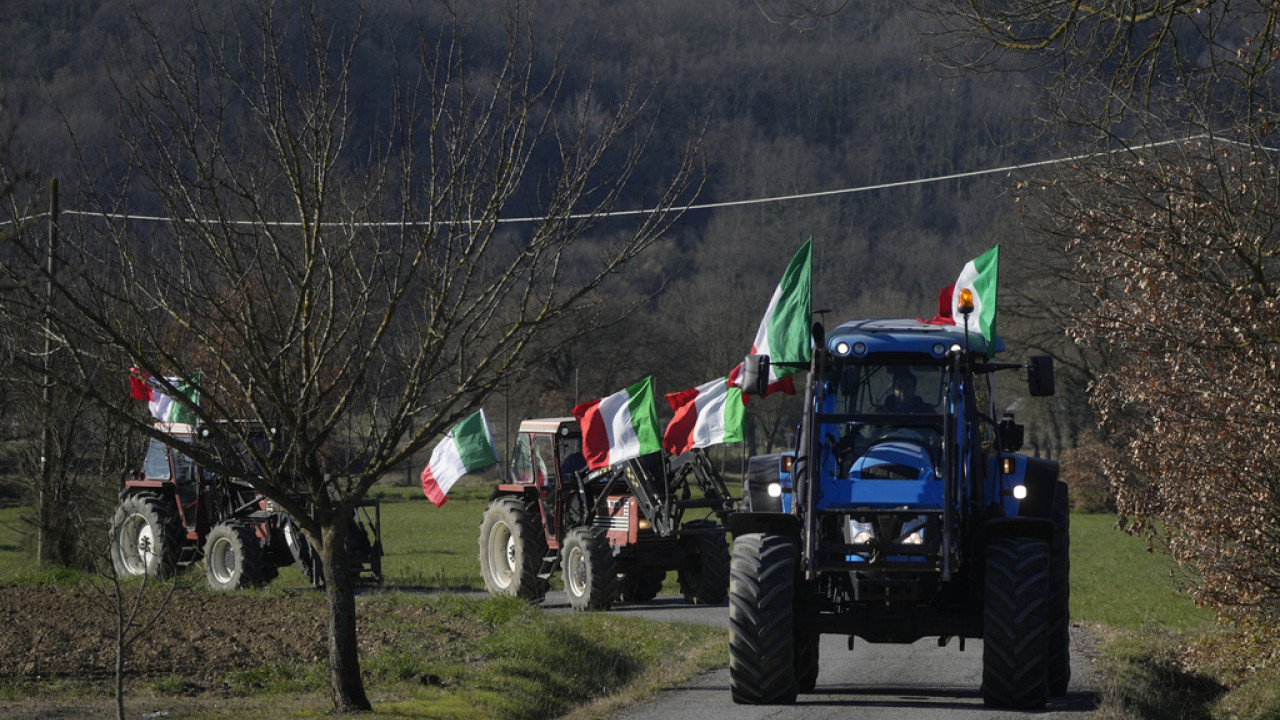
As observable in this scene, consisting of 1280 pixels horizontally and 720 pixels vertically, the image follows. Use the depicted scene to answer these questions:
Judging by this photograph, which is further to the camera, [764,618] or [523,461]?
[523,461]

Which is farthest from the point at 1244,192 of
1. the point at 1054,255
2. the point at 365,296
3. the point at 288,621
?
the point at 1054,255

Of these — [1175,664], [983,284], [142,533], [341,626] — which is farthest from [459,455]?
[1175,664]

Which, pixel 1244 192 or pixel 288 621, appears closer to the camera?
pixel 1244 192

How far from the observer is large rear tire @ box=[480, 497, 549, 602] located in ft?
60.7

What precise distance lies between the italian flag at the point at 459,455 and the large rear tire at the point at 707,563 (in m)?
2.68

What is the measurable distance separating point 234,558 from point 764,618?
11730 millimetres

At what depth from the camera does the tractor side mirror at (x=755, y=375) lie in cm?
1034

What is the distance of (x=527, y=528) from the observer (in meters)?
18.6

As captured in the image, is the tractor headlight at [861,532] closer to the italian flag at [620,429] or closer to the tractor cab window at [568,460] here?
the italian flag at [620,429]

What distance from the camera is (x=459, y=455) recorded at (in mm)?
17953

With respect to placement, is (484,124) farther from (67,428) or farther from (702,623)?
(67,428)

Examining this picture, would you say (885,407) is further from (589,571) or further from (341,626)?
(589,571)

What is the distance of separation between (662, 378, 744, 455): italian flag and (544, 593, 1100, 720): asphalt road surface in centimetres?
364

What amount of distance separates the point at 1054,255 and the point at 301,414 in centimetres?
3865
